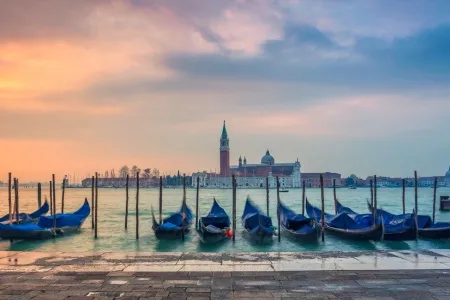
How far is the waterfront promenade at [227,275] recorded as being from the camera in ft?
19.1

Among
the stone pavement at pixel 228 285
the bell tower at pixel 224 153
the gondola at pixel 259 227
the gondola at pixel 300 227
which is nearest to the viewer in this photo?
the stone pavement at pixel 228 285

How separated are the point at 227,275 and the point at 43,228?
38.6 ft

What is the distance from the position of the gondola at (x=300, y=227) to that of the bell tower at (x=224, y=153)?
11112 centimetres

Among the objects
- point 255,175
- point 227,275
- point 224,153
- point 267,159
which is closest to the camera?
point 227,275

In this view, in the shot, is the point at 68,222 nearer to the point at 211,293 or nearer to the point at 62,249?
the point at 62,249

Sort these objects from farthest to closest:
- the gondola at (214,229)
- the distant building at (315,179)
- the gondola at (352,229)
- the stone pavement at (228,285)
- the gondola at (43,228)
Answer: the distant building at (315,179) < the gondola at (43,228) < the gondola at (214,229) < the gondola at (352,229) < the stone pavement at (228,285)

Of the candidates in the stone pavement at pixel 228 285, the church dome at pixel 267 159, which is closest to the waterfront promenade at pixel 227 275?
the stone pavement at pixel 228 285

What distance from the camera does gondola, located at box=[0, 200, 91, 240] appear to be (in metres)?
15.5

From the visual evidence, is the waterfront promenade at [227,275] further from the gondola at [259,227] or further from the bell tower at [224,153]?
the bell tower at [224,153]

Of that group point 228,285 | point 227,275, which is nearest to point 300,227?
point 227,275

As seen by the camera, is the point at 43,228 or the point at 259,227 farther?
the point at 43,228

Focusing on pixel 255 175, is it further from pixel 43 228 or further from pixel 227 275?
pixel 227 275

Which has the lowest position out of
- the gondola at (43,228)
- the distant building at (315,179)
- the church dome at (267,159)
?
the distant building at (315,179)

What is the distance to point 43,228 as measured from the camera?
16.5 m
